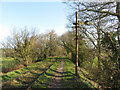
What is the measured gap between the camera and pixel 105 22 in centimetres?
686

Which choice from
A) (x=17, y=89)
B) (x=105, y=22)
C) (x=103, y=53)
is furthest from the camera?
(x=105, y=22)

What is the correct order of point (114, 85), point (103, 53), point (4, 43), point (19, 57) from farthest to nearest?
point (19, 57) → point (4, 43) → point (103, 53) → point (114, 85)

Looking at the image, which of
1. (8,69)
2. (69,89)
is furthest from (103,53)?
(8,69)

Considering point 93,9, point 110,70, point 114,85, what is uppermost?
point 93,9

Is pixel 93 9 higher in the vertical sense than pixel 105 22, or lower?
higher

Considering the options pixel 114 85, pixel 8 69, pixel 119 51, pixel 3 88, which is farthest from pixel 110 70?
pixel 8 69

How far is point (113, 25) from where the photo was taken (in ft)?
18.6

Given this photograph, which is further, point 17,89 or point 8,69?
point 8,69

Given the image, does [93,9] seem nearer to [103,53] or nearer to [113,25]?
[113,25]

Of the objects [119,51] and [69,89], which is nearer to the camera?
[119,51]

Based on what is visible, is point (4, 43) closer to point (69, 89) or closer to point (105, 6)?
point (69, 89)

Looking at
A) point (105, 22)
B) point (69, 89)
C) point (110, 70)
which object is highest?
point (105, 22)

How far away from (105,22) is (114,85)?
13.4 feet

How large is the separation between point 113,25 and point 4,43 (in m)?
13.2
